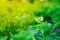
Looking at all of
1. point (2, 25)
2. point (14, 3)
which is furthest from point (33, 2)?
point (2, 25)

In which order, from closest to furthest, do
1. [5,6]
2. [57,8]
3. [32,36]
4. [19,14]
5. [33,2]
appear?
[32,36], [19,14], [5,6], [57,8], [33,2]

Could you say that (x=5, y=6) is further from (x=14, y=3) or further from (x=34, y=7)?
(x=34, y=7)

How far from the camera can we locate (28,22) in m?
2.65

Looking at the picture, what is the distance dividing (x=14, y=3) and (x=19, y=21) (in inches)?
43.3

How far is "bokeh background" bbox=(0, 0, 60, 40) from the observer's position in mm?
2271

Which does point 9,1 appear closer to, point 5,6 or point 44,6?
point 5,6

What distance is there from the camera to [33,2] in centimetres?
398

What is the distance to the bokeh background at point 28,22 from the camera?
2.27 meters

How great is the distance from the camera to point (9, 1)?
3.58m

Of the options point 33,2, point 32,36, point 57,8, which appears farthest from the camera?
point 33,2

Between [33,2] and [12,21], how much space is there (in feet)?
5.12

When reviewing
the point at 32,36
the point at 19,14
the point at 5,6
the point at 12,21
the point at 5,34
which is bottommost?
the point at 32,36

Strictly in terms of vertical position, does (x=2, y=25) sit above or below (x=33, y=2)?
below

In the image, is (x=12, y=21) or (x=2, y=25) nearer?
(x=2, y=25)
